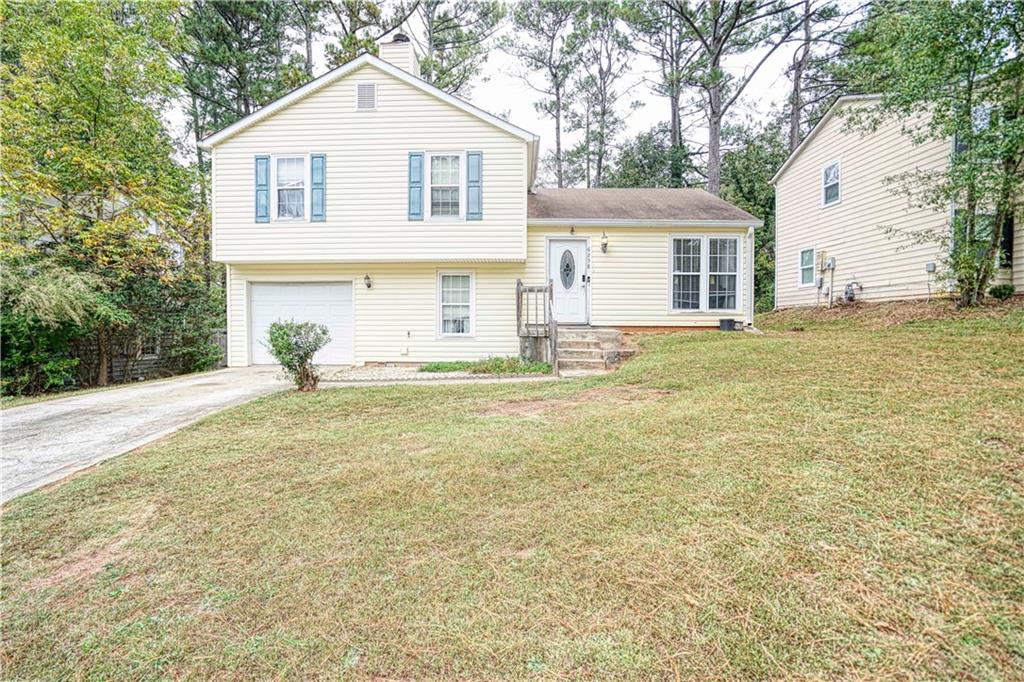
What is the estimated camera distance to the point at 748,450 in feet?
11.3

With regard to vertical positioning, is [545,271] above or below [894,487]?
above

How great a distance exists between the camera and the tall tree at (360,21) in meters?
18.0

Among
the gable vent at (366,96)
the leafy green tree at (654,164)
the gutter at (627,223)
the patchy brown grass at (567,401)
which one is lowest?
the patchy brown grass at (567,401)

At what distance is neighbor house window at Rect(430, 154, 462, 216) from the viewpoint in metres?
10.9

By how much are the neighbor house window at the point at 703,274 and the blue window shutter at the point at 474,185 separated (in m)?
4.79

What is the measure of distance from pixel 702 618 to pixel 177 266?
15397mm

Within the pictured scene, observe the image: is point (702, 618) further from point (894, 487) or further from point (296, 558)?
point (296, 558)

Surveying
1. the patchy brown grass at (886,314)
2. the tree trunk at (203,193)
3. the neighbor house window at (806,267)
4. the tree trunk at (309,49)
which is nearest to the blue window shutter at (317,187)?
the tree trunk at (203,193)

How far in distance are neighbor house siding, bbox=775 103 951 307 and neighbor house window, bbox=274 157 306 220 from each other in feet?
41.9

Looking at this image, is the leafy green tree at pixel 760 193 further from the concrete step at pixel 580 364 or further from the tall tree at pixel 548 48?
the concrete step at pixel 580 364

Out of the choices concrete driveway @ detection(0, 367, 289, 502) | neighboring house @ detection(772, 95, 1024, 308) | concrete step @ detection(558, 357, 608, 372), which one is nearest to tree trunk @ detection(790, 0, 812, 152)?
neighboring house @ detection(772, 95, 1024, 308)

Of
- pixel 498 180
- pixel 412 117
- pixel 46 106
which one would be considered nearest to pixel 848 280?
pixel 498 180

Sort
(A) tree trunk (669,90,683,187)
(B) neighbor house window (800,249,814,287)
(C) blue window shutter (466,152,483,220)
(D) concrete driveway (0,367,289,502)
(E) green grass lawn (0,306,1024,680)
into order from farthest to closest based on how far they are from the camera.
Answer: (A) tree trunk (669,90,683,187) → (B) neighbor house window (800,249,814,287) → (C) blue window shutter (466,152,483,220) → (D) concrete driveway (0,367,289,502) → (E) green grass lawn (0,306,1024,680)

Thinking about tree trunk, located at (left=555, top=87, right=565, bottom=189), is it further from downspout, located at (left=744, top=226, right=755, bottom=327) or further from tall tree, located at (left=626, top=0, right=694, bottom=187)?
downspout, located at (left=744, top=226, right=755, bottom=327)
